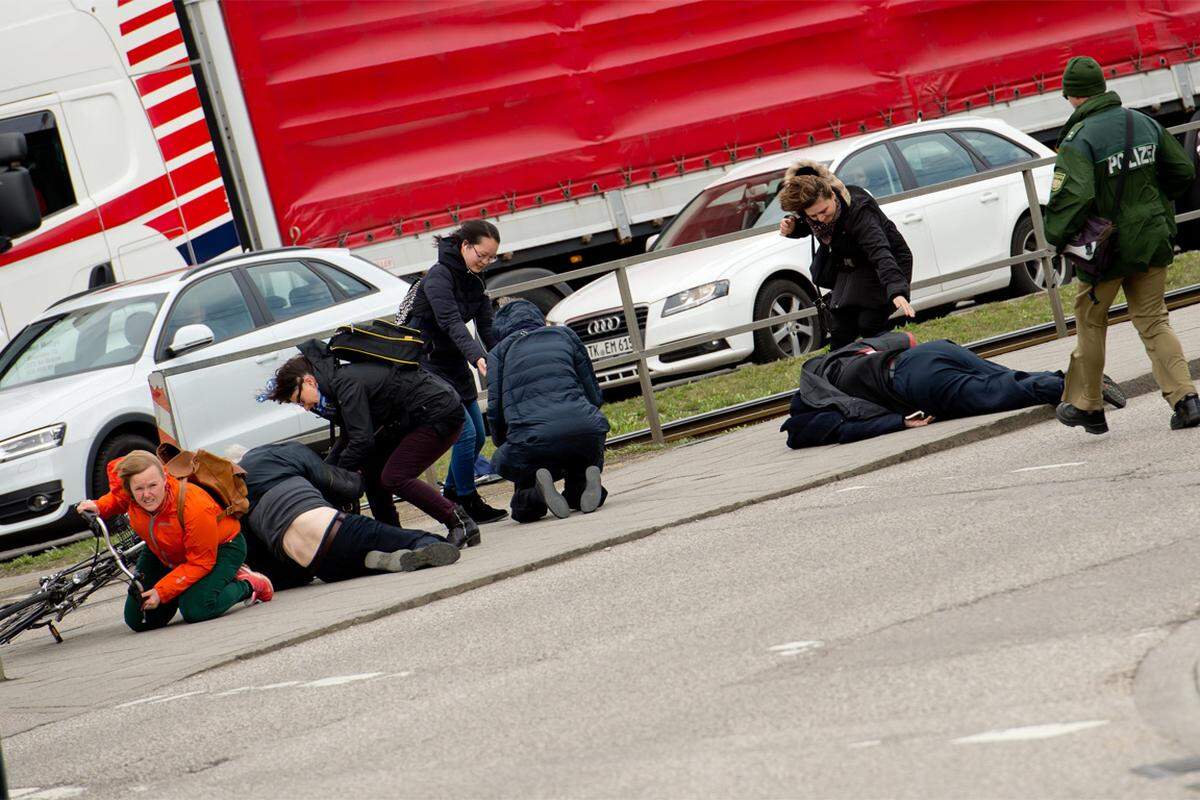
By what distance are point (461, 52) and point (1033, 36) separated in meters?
5.90

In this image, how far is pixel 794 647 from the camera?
5.38 m

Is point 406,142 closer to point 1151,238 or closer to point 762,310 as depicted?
point 762,310

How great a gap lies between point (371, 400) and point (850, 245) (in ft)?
9.28

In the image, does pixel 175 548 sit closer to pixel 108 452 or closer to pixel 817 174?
pixel 108 452

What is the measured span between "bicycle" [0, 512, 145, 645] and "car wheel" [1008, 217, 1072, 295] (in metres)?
8.15

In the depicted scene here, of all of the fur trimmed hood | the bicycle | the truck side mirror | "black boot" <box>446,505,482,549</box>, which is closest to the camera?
the truck side mirror

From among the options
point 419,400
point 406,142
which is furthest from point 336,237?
point 419,400

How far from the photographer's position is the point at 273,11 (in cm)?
1555

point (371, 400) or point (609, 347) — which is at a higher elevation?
point (371, 400)

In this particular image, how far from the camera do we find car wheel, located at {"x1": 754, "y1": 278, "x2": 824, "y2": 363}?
13281mm

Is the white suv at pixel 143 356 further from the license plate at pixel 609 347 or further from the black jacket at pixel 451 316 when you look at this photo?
the black jacket at pixel 451 316

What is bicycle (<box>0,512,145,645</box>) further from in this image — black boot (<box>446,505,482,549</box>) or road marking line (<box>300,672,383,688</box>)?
road marking line (<box>300,672,383,688</box>)

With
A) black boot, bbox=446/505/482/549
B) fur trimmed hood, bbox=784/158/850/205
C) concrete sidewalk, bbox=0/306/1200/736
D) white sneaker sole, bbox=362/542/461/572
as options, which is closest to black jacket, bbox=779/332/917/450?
concrete sidewalk, bbox=0/306/1200/736

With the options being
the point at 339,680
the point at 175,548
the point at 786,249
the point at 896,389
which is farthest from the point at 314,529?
the point at 786,249
